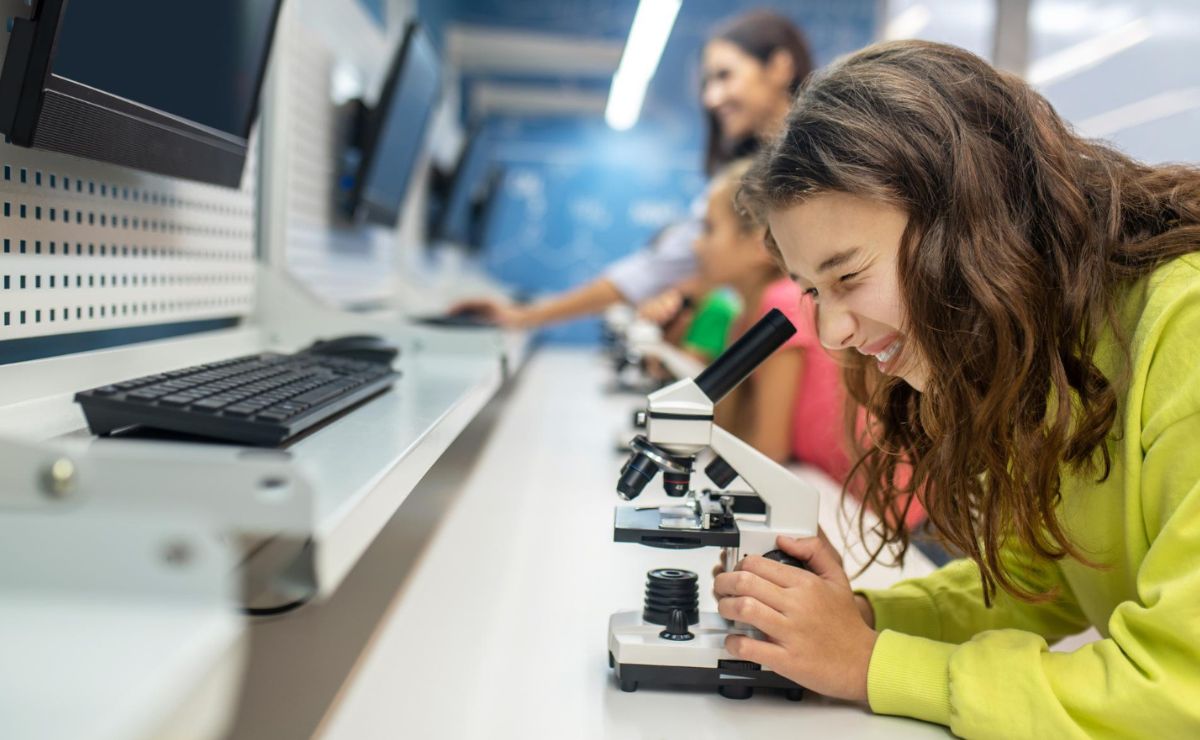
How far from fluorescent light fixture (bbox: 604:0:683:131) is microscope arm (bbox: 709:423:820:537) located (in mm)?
2568

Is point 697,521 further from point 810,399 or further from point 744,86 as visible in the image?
point 744,86

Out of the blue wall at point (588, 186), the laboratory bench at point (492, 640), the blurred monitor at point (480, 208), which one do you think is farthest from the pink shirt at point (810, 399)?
the blue wall at point (588, 186)

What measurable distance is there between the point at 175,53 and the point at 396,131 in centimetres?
118

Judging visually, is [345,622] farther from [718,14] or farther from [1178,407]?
[718,14]

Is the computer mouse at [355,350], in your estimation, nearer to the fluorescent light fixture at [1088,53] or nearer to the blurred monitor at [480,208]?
the fluorescent light fixture at [1088,53]

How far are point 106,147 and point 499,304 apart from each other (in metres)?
1.86

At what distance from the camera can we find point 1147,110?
217 centimetres

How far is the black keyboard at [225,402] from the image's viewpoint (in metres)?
0.80

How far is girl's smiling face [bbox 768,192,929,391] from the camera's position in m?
0.88

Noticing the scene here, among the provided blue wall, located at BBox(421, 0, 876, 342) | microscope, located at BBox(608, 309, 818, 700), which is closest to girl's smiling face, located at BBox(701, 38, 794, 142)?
microscope, located at BBox(608, 309, 818, 700)

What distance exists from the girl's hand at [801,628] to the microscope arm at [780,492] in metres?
0.06

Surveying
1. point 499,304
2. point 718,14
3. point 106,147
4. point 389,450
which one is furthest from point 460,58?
point 389,450

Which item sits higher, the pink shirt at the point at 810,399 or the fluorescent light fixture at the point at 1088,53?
the fluorescent light fixture at the point at 1088,53

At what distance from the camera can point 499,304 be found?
2.91 m
